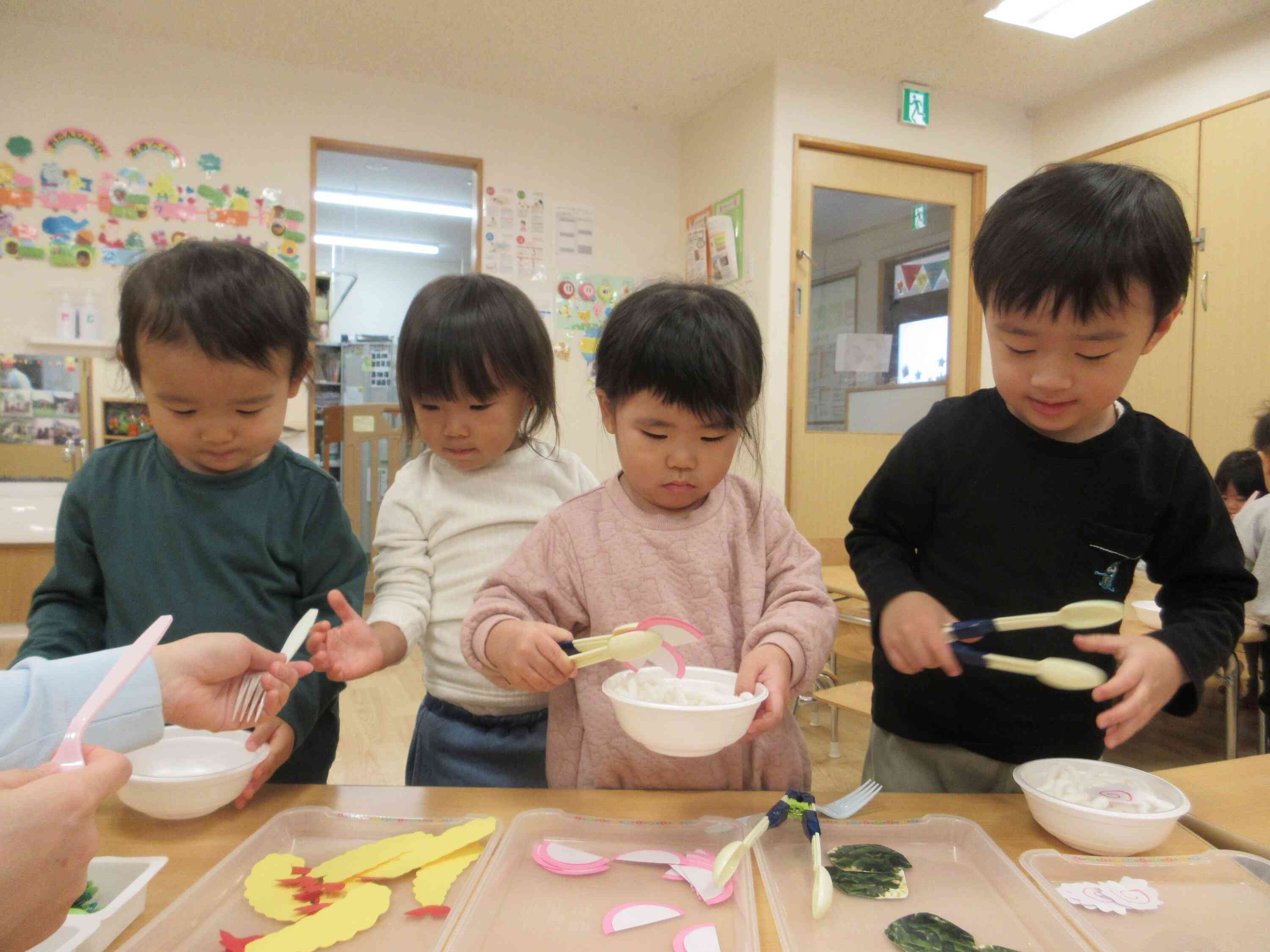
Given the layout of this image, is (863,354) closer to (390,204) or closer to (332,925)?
(332,925)

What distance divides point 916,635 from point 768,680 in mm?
169

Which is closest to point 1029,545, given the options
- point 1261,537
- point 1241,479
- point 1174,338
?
point 1261,537

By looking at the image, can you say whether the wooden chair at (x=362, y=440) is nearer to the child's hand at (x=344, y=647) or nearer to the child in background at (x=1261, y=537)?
the child's hand at (x=344, y=647)

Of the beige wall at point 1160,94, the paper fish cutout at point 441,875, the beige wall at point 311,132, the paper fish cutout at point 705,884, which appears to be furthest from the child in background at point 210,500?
the beige wall at point 1160,94

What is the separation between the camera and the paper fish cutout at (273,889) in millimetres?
633

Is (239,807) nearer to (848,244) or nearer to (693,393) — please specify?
(693,393)

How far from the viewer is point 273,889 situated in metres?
0.66

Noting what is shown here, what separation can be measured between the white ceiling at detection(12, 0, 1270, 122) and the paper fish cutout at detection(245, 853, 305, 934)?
126 inches

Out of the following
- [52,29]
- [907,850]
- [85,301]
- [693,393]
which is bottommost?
[907,850]

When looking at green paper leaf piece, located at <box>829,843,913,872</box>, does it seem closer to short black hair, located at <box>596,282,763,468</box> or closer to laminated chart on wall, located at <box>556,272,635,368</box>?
short black hair, located at <box>596,282,763,468</box>

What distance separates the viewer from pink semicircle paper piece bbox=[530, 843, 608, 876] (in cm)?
69

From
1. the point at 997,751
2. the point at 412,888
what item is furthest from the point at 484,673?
the point at 997,751

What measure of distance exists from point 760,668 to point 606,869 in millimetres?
232

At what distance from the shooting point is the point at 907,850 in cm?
76
